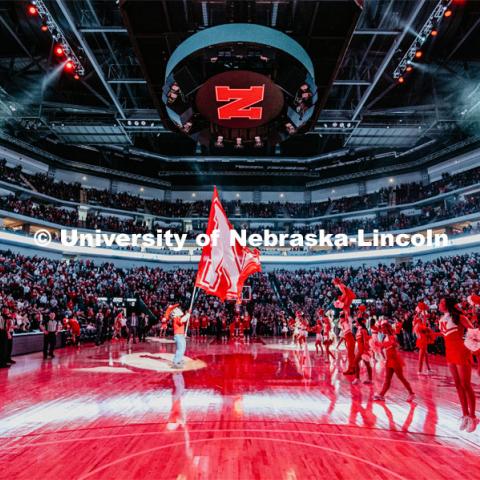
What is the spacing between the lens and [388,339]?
679cm

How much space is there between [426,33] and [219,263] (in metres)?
11.3

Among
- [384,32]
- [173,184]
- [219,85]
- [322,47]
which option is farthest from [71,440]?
[173,184]

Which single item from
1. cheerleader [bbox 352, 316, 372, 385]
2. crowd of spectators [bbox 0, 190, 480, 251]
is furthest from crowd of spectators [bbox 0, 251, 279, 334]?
cheerleader [bbox 352, 316, 372, 385]

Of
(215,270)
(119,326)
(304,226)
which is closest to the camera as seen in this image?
(215,270)

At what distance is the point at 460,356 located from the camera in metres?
4.98

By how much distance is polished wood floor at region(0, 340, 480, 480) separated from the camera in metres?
3.71

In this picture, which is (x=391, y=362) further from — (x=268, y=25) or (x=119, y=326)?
(x=119, y=326)

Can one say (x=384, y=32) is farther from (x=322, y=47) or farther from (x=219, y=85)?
(x=219, y=85)

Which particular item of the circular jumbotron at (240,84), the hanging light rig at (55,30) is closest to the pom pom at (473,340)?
the circular jumbotron at (240,84)

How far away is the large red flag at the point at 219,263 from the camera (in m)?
9.50

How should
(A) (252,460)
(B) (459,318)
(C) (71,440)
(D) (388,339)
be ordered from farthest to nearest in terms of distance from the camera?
(D) (388,339), (B) (459,318), (C) (71,440), (A) (252,460)

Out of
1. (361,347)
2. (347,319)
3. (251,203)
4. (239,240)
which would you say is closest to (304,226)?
(251,203)

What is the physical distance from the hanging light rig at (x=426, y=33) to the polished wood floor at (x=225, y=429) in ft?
38.6

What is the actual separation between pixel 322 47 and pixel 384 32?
251 cm
